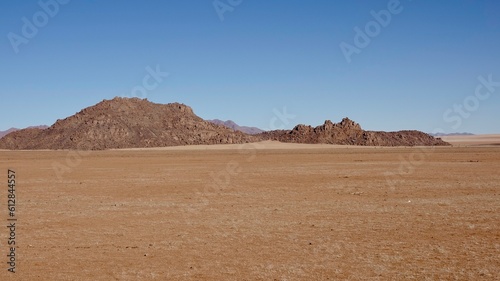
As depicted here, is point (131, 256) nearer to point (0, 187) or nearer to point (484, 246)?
point (484, 246)

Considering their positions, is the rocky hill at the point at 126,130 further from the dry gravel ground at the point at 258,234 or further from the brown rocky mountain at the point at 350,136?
the dry gravel ground at the point at 258,234

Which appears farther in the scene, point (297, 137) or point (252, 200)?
point (297, 137)

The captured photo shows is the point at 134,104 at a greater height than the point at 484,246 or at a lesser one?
greater

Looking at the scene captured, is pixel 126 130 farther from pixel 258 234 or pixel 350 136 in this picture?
pixel 258 234

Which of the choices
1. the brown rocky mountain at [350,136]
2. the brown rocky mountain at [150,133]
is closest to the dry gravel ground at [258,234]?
the brown rocky mountain at [150,133]

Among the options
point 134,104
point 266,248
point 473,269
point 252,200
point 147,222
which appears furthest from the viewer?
point 134,104

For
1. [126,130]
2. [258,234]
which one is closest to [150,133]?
[126,130]

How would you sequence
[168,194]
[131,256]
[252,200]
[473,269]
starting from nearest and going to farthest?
[473,269]
[131,256]
[252,200]
[168,194]

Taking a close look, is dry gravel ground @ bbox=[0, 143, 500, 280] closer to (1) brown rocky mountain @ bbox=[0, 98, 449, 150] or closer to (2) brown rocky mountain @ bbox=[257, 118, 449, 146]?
(1) brown rocky mountain @ bbox=[0, 98, 449, 150]

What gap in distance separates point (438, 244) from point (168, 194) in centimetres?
1372

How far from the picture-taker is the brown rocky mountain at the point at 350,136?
452 feet

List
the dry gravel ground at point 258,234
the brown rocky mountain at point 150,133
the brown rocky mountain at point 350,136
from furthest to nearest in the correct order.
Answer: the brown rocky mountain at point 350,136
the brown rocky mountain at point 150,133
the dry gravel ground at point 258,234

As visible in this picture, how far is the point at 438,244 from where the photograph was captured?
11.7 m

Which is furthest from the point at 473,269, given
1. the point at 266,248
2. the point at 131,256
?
the point at 131,256
